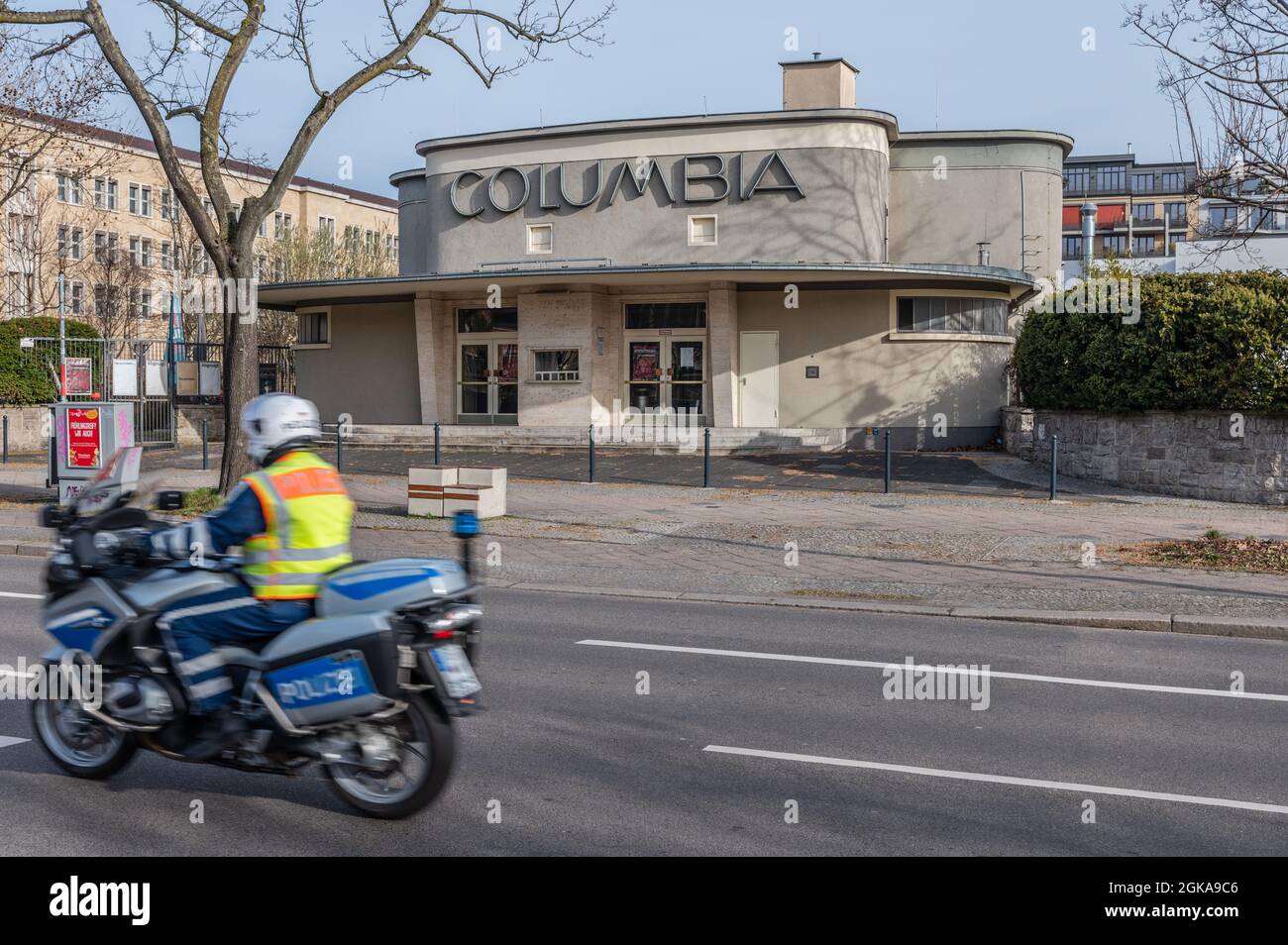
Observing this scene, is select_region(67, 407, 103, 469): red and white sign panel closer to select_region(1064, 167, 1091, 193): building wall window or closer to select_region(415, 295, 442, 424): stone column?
select_region(415, 295, 442, 424): stone column

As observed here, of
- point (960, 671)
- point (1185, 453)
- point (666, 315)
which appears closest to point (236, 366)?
point (960, 671)

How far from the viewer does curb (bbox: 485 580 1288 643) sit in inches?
407

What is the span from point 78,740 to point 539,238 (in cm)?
2621

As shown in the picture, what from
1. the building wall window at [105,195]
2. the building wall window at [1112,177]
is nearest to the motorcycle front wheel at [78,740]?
the building wall window at [105,195]

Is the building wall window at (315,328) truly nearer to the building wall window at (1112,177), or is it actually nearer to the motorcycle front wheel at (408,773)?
the motorcycle front wheel at (408,773)

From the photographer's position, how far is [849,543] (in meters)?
14.8

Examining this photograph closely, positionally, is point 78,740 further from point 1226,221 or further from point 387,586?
point 1226,221

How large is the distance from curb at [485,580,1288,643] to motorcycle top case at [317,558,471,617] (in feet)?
21.9

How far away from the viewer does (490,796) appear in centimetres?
575

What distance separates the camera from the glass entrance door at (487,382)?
30891mm

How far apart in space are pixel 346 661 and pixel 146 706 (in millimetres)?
1132

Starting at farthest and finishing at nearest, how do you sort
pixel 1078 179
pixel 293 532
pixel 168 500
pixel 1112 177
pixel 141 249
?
pixel 1078 179 → pixel 1112 177 → pixel 141 249 → pixel 168 500 → pixel 293 532

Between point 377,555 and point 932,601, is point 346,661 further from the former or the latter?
point 377,555
